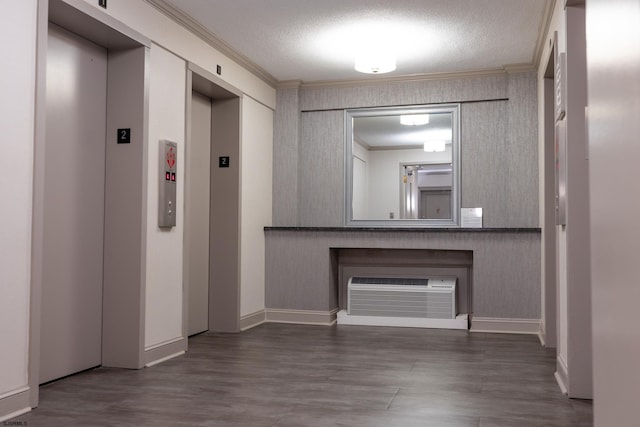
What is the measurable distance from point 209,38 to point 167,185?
1327 mm

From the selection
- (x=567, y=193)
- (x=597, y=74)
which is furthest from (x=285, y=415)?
(x=597, y=74)

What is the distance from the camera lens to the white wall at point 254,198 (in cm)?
528

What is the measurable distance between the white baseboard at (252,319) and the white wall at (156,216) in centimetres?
112

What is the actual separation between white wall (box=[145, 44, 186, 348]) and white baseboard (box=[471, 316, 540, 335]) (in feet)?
8.63

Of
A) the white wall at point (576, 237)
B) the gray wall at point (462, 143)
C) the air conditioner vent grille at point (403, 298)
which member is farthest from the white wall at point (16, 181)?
the air conditioner vent grille at point (403, 298)

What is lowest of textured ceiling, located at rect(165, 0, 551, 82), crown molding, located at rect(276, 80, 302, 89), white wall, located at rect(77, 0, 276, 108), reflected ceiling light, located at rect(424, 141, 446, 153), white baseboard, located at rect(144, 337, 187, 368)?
white baseboard, located at rect(144, 337, 187, 368)

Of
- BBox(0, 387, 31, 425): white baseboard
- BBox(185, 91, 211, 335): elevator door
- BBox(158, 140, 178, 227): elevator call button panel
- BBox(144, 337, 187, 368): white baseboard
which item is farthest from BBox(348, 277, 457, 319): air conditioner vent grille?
BBox(0, 387, 31, 425): white baseboard

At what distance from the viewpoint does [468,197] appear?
18.2 feet

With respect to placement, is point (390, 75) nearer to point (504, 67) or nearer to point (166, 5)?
point (504, 67)

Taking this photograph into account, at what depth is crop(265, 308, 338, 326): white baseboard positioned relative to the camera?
561cm

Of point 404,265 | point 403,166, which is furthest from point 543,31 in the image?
point 404,265

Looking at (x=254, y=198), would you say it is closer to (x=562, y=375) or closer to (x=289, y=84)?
(x=289, y=84)

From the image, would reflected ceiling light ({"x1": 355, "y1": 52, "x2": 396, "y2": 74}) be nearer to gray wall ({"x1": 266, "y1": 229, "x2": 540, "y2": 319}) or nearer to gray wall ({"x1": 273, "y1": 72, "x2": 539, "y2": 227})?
gray wall ({"x1": 273, "y1": 72, "x2": 539, "y2": 227})

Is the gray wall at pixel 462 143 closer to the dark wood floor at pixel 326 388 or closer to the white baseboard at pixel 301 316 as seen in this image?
the white baseboard at pixel 301 316
